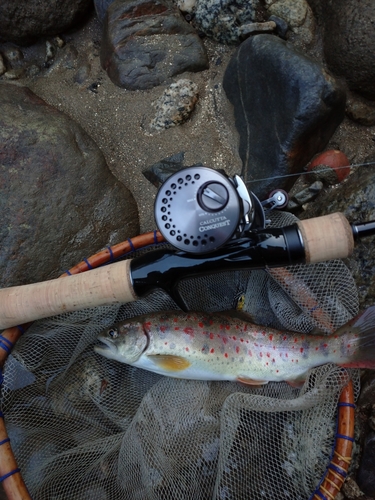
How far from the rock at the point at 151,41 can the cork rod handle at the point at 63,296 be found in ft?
4.62

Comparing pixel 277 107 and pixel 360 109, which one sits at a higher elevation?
pixel 277 107

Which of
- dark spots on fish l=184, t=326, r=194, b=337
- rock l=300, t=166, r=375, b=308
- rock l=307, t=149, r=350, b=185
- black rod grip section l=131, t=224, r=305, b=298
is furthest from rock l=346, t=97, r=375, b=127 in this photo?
dark spots on fish l=184, t=326, r=194, b=337

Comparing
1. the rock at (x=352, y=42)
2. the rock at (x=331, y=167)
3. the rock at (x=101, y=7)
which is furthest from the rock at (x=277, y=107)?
the rock at (x=101, y=7)

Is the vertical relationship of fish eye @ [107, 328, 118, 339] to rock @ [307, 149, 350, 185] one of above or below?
below

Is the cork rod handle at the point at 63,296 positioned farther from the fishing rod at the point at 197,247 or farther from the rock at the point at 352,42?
the rock at the point at 352,42

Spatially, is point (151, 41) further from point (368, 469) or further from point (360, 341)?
point (368, 469)

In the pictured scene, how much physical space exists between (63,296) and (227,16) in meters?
1.91

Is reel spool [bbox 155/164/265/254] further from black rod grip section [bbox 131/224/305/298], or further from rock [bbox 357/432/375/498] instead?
rock [bbox 357/432/375/498]

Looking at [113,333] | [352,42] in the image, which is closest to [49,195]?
[113,333]

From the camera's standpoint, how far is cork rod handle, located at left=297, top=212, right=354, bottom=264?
71.4 inches

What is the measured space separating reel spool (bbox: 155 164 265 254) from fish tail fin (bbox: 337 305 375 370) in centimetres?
71

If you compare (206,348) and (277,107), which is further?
(277,107)

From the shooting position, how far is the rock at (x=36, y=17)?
2.75 m

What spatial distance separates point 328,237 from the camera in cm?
181
